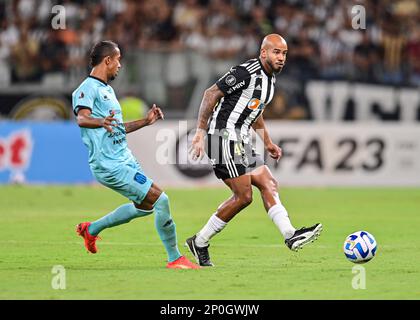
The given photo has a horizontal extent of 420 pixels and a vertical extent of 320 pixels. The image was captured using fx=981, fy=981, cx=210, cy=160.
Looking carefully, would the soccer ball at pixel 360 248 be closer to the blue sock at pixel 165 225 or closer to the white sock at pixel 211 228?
the white sock at pixel 211 228

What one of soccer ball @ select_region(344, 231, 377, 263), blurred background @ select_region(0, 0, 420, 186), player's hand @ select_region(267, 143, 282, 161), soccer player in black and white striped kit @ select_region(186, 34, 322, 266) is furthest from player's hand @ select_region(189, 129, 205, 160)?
blurred background @ select_region(0, 0, 420, 186)

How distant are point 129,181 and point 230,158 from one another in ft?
3.92

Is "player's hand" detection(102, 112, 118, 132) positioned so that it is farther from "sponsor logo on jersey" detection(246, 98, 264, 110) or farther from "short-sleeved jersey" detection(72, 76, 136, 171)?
"sponsor logo on jersey" detection(246, 98, 264, 110)

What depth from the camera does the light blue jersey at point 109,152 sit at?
10.1 meters

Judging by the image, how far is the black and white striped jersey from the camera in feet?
35.1

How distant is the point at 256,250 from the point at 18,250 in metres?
2.87

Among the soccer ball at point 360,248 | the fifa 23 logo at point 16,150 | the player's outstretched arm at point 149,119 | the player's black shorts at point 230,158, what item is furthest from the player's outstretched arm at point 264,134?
the fifa 23 logo at point 16,150

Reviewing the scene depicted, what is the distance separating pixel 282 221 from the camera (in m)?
10.5

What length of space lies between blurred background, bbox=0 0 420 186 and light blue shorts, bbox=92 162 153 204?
12.7 meters

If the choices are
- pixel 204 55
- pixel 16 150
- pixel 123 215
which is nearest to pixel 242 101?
pixel 123 215

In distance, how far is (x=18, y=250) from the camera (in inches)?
464

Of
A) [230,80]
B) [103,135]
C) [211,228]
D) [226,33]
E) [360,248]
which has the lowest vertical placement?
[360,248]

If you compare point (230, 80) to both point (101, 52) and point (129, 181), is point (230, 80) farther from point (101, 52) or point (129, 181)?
point (129, 181)

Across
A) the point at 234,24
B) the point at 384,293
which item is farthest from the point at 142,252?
the point at 234,24
